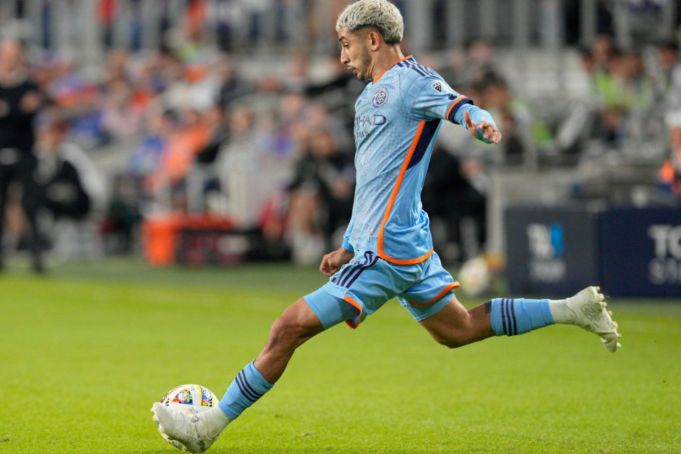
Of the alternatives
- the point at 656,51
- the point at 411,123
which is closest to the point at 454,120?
the point at 411,123

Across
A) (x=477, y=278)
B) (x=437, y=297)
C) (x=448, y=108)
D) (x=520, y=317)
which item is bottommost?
(x=477, y=278)

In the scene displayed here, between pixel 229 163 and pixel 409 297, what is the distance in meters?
16.8

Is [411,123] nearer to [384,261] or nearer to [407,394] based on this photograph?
[384,261]

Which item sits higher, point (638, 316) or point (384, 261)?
point (384, 261)

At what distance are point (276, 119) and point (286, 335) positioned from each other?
18.4 m

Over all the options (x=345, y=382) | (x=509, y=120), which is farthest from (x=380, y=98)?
(x=509, y=120)

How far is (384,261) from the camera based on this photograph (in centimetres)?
674

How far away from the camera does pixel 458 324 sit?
7180 mm

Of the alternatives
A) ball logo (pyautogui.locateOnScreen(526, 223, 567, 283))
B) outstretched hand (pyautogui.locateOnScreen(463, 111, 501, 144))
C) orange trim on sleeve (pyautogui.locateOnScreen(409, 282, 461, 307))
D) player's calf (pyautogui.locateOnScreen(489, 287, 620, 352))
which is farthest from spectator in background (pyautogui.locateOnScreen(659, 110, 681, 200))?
outstretched hand (pyautogui.locateOnScreen(463, 111, 501, 144))

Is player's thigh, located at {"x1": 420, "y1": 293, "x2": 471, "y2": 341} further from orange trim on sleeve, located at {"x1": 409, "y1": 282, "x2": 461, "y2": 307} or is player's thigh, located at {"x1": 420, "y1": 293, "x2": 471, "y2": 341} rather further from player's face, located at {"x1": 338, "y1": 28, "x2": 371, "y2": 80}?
player's face, located at {"x1": 338, "y1": 28, "x2": 371, "y2": 80}

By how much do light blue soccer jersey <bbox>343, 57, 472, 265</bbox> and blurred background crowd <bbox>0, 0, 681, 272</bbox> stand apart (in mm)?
9105

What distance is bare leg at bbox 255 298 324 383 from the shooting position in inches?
262

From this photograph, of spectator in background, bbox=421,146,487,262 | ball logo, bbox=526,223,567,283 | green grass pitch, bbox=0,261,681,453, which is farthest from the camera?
spectator in background, bbox=421,146,487,262

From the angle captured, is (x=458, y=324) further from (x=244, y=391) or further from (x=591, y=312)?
(x=244, y=391)
